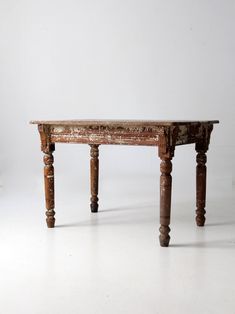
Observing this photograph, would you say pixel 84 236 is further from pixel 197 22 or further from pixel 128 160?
pixel 197 22

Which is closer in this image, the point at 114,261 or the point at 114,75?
the point at 114,261

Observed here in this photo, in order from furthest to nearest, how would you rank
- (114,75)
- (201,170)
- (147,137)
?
(114,75) < (201,170) < (147,137)

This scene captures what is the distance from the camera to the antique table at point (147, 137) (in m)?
2.81

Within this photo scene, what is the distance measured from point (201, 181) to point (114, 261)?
0.96 m

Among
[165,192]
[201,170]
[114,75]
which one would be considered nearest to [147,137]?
[165,192]

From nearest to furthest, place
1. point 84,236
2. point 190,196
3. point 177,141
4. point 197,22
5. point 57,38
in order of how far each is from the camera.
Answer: point 177,141 < point 84,236 < point 190,196 < point 197,22 < point 57,38

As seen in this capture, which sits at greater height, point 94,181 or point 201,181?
point 201,181

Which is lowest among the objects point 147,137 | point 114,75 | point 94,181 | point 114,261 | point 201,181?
point 114,261

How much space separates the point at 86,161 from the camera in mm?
5621

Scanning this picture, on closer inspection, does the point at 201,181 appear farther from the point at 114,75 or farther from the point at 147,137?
the point at 114,75

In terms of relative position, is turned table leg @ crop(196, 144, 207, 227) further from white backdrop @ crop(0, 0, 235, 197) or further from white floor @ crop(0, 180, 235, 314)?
white backdrop @ crop(0, 0, 235, 197)

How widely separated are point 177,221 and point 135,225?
0.32 meters

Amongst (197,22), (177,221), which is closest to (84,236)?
(177,221)

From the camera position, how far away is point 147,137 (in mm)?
2857
